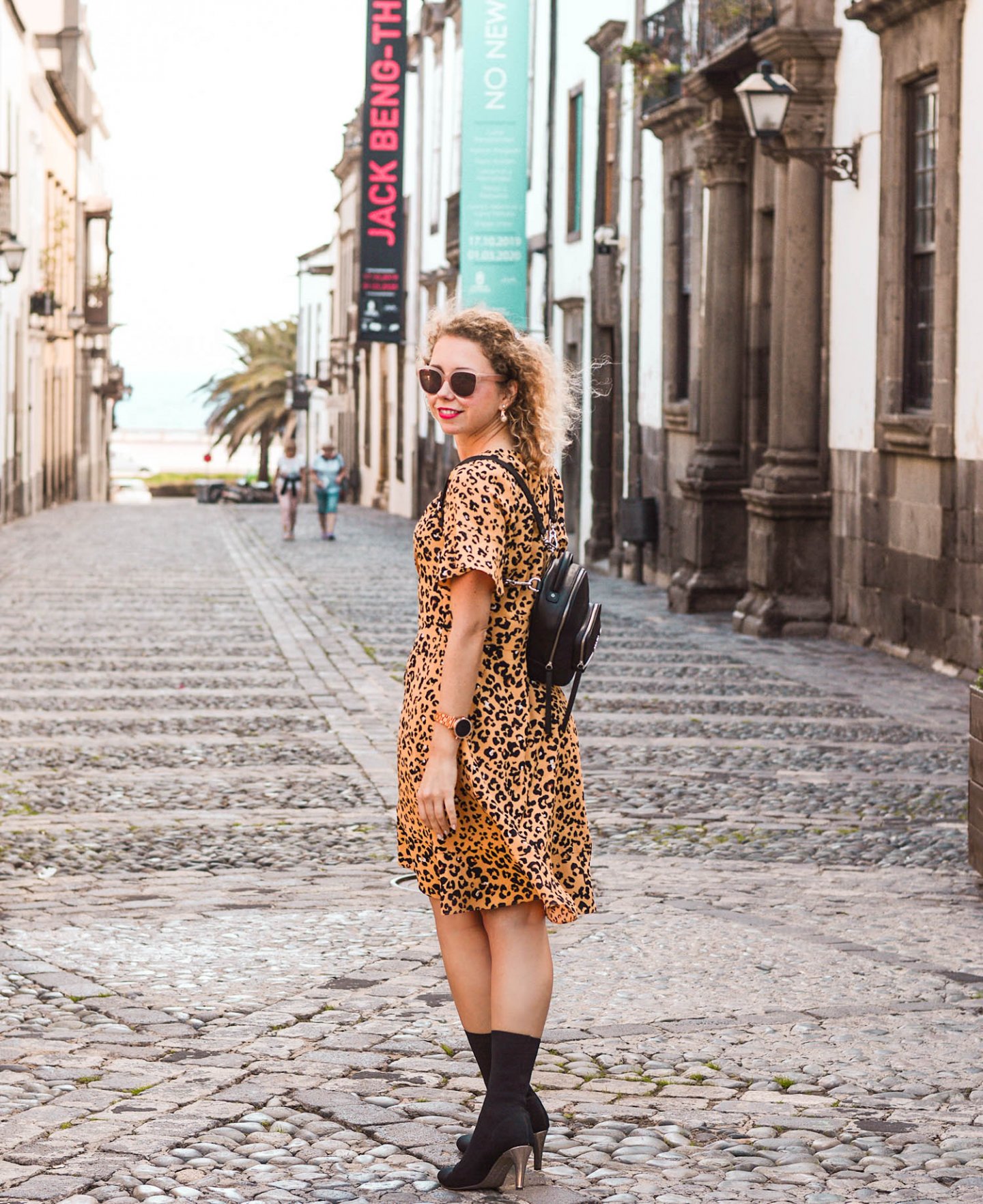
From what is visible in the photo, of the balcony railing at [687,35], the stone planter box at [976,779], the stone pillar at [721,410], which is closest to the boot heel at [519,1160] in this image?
the stone planter box at [976,779]

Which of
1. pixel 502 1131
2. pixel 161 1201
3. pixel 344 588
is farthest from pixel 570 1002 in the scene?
pixel 344 588

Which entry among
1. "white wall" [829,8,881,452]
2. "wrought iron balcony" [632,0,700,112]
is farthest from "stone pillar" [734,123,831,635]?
"wrought iron balcony" [632,0,700,112]

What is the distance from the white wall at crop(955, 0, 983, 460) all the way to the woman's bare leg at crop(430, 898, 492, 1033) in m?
9.50

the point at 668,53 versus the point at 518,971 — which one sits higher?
the point at 668,53

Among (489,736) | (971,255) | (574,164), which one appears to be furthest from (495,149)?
(489,736)

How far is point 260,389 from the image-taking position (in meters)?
71.7

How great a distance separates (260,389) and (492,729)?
68.5 meters

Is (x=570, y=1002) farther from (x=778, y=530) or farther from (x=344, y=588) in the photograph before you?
(x=344, y=588)

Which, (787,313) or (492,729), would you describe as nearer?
(492,729)

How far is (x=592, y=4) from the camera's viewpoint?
25500 mm

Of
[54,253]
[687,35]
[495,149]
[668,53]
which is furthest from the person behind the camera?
[54,253]

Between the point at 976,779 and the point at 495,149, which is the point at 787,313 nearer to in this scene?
the point at 495,149

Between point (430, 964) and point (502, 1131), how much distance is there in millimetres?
1730

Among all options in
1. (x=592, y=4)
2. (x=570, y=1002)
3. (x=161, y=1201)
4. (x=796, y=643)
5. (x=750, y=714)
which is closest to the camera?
(x=161, y=1201)
